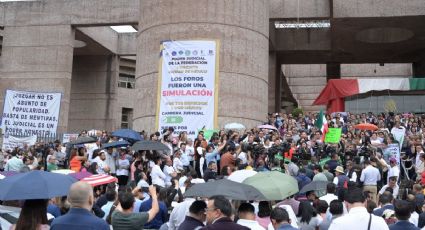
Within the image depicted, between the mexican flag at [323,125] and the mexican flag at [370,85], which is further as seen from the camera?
the mexican flag at [370,85]

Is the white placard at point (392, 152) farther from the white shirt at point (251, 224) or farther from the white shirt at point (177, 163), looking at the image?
the white shirt at point (251, 224)

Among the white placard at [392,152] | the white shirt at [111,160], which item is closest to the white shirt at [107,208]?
the white shirt at [111,160]

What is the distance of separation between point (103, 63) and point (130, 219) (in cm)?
3184

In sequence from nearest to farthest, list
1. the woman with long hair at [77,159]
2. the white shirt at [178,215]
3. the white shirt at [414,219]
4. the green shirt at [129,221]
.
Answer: the green shirt at [129,221], the white shirt at [178,215], the white shirt at [414,219], the woman with long hair at [77,159]

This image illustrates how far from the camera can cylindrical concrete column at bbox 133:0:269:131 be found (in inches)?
838

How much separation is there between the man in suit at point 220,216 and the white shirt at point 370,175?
27.0 feet

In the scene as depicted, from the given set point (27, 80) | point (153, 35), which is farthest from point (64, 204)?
point (27, 80)

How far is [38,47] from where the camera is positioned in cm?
2961

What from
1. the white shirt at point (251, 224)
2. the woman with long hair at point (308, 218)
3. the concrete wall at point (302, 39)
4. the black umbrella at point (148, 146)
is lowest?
the woman with long hair at point (308, 218)

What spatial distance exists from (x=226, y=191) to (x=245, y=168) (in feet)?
17.1

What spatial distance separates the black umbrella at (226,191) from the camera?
5469mm

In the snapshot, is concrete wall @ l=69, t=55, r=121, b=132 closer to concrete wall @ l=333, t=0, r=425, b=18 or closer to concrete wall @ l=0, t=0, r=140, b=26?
concrete wall @ l=0, t=0, r=140, b=26

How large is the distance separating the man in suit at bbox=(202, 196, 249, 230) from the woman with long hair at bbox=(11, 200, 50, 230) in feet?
4.14

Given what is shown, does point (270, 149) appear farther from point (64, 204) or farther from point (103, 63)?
point (103, 63)
